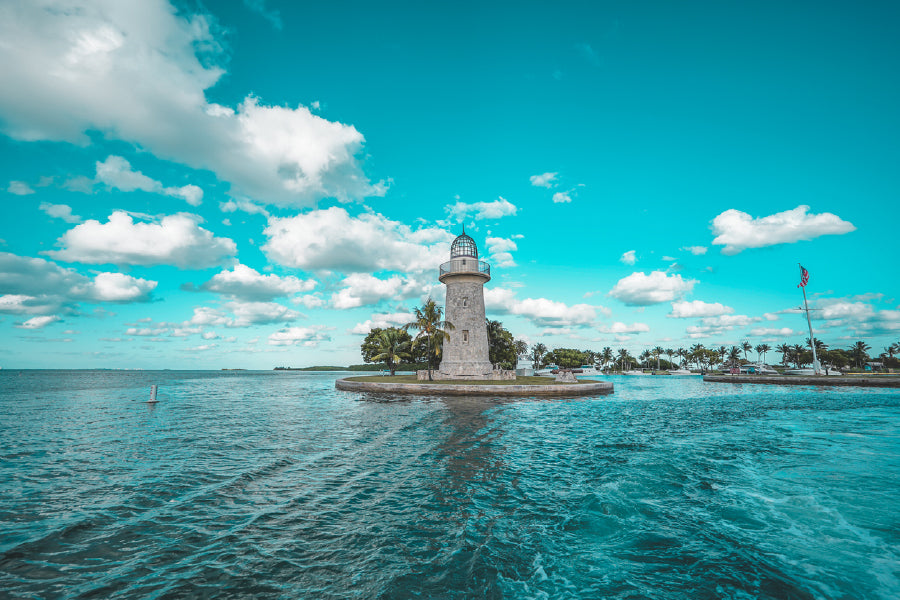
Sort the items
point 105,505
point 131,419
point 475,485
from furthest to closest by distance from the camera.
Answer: point 131,419 → point 475,485 → point 105,505

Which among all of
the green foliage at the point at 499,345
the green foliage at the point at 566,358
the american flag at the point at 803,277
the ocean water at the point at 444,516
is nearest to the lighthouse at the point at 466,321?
the green foliage at the point at 499,345

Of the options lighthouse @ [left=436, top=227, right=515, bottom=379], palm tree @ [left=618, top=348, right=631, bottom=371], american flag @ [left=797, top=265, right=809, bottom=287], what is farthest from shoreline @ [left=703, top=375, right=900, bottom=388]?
palm tree @ [left=618, top=348, right=631, bottom=371]

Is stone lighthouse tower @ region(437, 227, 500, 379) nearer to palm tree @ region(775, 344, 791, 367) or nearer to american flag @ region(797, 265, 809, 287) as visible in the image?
american flag @ region(797, 265, 809, 287)

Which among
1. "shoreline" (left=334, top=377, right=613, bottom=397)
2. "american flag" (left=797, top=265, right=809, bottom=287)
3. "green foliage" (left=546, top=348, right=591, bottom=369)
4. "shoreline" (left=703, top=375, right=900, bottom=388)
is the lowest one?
"shoreline" (left=703, top=375, right=900, bottom=388)

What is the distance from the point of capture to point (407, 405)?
90.0ft

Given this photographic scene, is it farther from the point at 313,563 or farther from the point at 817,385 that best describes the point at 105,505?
the point at 817,385

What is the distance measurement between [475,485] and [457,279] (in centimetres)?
3435

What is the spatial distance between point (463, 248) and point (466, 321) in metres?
8.45

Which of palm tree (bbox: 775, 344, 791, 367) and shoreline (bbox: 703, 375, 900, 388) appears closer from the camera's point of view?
shoreline (bbox: 703, 375, 900, 388)

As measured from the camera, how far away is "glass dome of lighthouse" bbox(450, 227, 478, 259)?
144 ft

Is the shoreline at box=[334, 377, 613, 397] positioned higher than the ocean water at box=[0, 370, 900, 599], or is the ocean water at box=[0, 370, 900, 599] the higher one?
the shoreline at box=[334, 377, 613, 397]

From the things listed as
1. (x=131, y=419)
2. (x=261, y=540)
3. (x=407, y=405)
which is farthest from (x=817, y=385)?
(x=131, y=419)

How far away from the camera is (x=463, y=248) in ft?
145

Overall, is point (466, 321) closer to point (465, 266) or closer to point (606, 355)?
point (465, 266)
